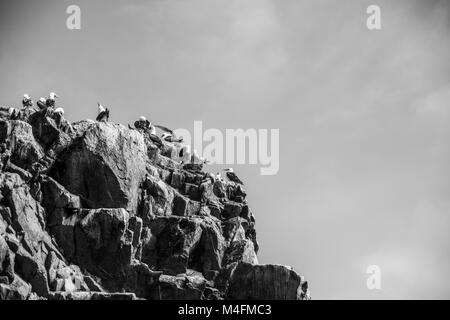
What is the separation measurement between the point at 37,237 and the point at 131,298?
12321 mm

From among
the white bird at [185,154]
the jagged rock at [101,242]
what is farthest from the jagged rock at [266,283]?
the white bird at [185,154]

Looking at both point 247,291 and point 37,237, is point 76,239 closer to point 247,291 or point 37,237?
point 37,237

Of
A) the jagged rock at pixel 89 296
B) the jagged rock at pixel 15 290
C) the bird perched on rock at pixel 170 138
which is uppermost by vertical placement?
the bird perched on rock at pixel 170 138

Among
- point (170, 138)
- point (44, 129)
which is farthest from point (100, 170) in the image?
point (170, 138)

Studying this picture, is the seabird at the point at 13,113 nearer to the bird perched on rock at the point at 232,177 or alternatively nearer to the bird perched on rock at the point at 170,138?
the bird perched on rock at the point at 170,138

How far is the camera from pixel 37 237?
110562mm

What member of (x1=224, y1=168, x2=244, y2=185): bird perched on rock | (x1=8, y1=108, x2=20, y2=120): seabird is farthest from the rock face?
(x1=224, y1=168, x2=244, y2=185): bird perched on rock

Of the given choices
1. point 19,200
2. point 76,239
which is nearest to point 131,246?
point 76,239

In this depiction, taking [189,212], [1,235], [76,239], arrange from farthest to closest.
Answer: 1. [189,212]
2. [76,239]
3. [1,235]

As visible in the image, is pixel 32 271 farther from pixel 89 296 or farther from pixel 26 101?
pixel 26 101

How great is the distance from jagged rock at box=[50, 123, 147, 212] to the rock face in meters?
0.11

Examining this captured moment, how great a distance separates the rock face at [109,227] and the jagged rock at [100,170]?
0.11 metres

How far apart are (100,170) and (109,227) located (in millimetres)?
7839

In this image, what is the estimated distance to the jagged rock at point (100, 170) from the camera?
11781 centimetres
